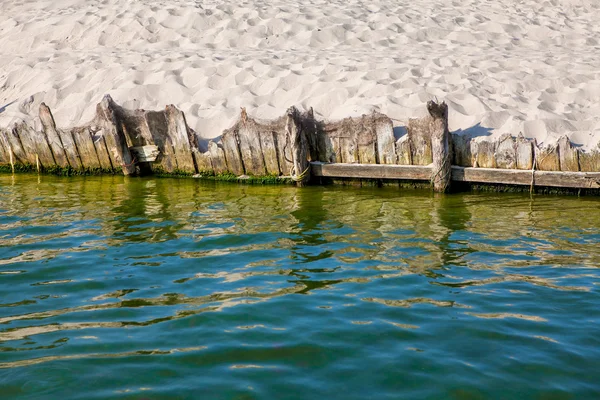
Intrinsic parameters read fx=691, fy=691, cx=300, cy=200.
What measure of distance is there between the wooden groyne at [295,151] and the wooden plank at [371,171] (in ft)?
0.05

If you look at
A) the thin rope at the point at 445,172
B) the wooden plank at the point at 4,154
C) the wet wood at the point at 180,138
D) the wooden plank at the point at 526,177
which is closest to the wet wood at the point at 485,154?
the wooden plank at the point at 526,177

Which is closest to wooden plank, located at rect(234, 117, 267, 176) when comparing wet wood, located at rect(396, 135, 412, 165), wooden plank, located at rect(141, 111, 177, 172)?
wooden plank, located at rect(141, 111, 177, 172)

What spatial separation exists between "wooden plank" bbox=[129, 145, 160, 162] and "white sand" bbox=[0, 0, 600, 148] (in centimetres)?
80

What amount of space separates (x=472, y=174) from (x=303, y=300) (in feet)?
15.9

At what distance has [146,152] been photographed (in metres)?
11.0

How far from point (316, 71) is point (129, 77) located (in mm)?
3538

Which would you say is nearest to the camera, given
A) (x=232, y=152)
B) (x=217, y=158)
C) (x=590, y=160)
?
(x=590, y=160)

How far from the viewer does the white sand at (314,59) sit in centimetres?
1105

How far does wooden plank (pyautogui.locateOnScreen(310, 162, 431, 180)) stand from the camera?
31.2 ft

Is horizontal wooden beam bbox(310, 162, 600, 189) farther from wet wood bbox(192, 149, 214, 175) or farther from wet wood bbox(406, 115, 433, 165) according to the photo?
wet wood bbox(192, 149, 214, 175)

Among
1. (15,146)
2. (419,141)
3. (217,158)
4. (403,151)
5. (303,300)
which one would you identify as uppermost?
(15,146)

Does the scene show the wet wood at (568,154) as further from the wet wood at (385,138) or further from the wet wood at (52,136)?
the wet wood at (52,136)

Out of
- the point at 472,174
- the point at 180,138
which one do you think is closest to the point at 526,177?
the point at 472,174

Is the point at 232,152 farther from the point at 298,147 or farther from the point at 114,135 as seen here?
the point at 114,135
